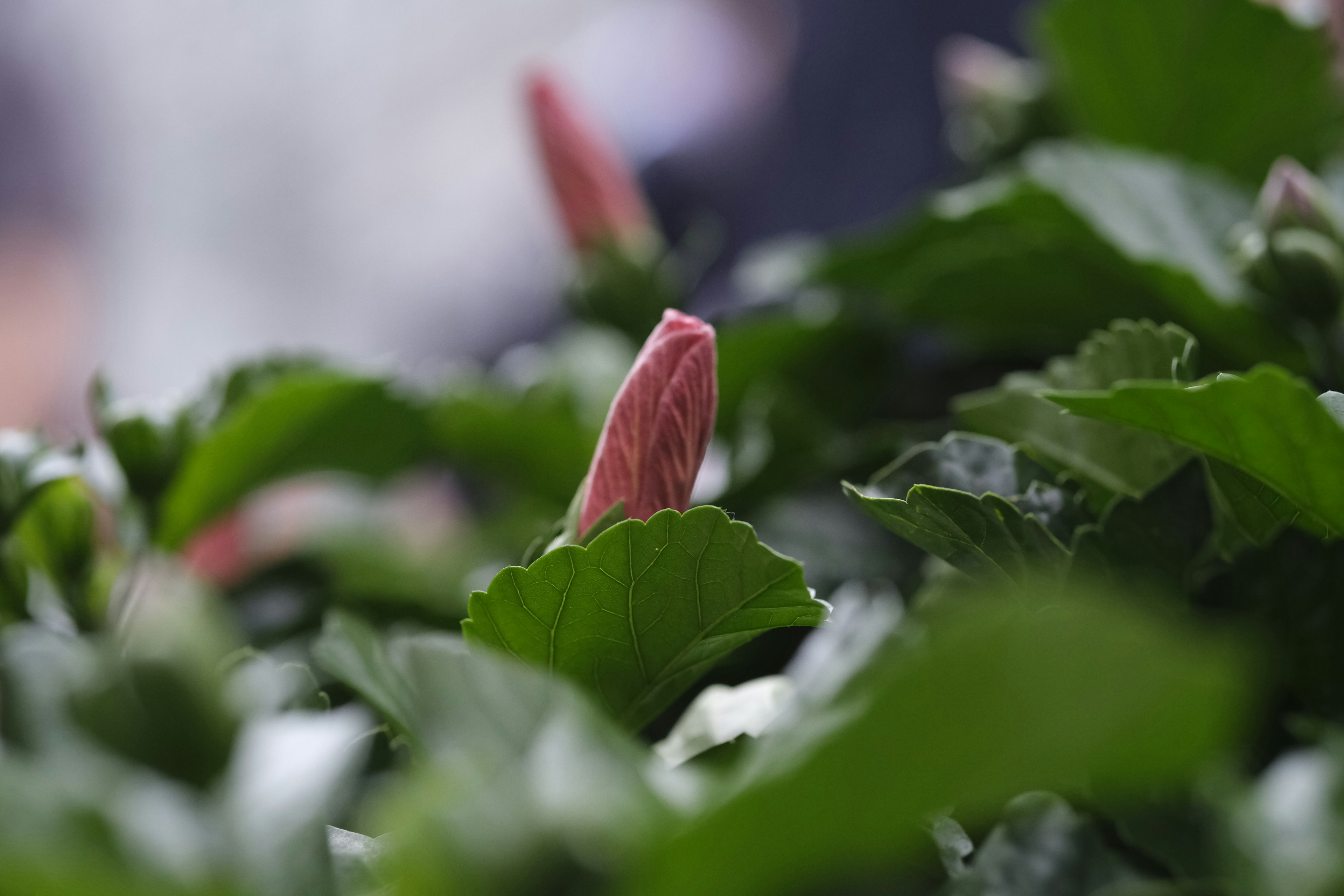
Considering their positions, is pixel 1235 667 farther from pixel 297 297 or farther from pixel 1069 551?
pixel 297 297

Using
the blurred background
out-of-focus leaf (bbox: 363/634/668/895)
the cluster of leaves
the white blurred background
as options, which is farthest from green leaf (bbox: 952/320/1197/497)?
the white blurred background

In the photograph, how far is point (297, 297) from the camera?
3020 mm

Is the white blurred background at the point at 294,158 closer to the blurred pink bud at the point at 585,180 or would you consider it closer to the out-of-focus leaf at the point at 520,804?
the blurred pink bud at the point at 585,180

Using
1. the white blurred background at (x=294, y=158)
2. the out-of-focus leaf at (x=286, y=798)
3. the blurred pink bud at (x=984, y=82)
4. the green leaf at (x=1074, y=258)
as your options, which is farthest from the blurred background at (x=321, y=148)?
the out-of-focus leaf at (x=286, y=798)

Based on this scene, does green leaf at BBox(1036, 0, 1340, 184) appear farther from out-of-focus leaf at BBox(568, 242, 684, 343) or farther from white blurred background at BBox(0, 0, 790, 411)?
white blurred background at BBox(0, 0, 790, 411)

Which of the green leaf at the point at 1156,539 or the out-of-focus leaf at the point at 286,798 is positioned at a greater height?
the out-of-focus leaf at the point at 286,798

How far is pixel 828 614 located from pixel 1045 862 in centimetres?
5

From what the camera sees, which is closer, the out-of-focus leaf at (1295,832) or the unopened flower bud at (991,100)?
the out-of-focus leaf at (1295,832)

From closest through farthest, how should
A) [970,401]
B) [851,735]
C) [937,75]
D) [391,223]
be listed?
1. [851,735]
2. [970,401]
3. [937,75]
4. [391,223]

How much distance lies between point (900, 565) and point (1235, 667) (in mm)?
170

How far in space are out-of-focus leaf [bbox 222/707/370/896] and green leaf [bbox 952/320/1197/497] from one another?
0.42ft

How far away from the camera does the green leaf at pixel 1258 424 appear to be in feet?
0.48

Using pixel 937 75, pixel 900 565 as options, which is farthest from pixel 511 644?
pixel 937 75

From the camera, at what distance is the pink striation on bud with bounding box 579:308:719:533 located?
17 cm
